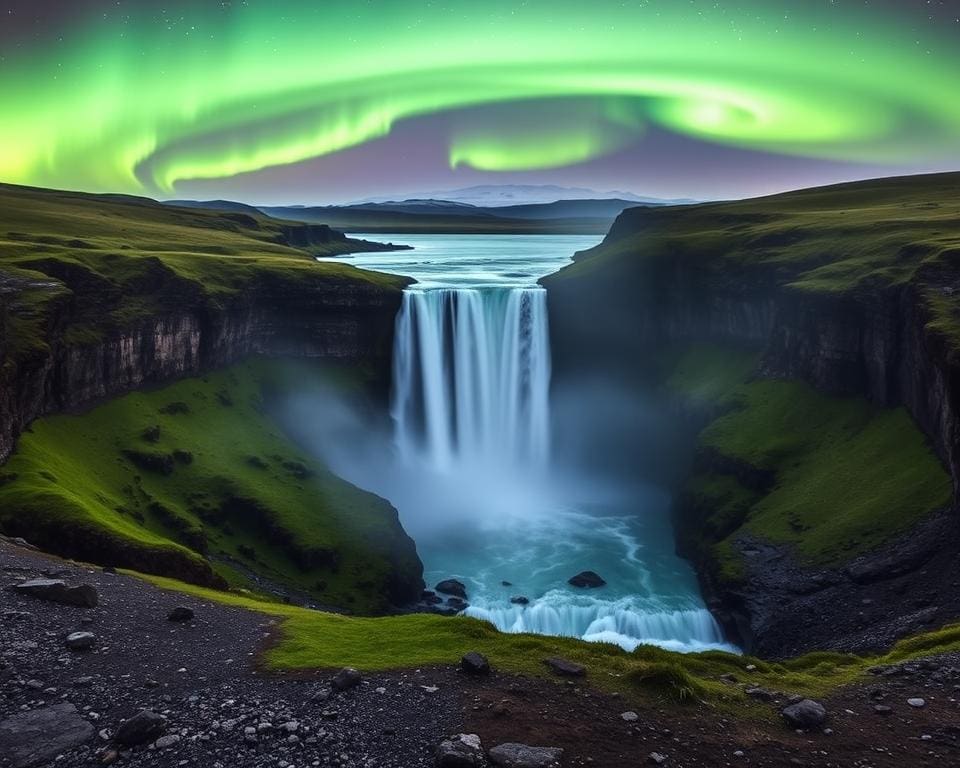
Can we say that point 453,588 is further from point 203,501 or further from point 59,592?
point 59,592

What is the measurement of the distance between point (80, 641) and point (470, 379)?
8152 centimetres

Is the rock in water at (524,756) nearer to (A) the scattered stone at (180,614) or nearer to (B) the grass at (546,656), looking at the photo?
(B) the grass at (546,656)

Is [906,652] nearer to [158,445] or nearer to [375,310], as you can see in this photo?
[158,445]

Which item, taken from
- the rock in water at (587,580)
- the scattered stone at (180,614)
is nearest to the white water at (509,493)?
the rock in water at (587,580)

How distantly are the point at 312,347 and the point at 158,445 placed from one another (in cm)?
3563

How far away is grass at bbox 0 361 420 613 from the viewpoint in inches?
1847

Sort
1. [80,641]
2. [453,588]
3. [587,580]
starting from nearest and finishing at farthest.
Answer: [80,641] < [453,588] < [587,580]

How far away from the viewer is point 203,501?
223ft

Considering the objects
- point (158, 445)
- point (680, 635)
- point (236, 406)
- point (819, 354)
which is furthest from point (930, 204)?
point (158, 445)

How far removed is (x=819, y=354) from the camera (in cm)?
8256

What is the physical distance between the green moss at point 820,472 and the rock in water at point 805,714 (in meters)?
38.8

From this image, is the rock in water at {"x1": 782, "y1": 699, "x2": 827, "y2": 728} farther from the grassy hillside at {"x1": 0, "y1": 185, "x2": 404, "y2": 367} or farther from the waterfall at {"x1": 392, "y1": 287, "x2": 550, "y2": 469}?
the waterfall at {"x1": 392, "y1": 287, "x2": 550, "y2": 469}

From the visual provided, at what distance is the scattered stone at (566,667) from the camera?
82.6 feet

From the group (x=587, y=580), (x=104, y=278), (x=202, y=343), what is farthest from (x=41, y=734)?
(x=202, y=343)
